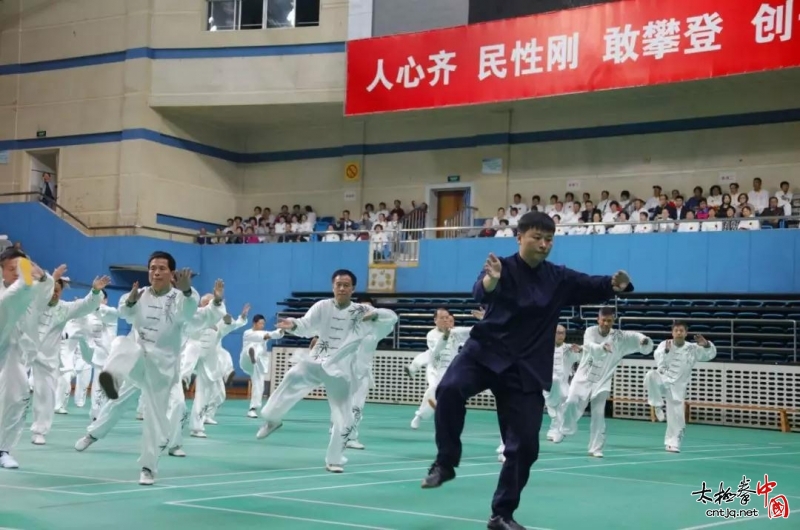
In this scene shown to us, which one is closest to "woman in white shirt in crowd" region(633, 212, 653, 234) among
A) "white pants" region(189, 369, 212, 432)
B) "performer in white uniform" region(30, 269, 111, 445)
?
"white pants" region(189, 369, 212, 432)

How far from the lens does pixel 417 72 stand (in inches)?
1201

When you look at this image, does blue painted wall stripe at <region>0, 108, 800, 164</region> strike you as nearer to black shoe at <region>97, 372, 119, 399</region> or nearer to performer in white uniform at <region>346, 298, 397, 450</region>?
performer in white uniform at <region>346, 298, 397, 450</region>

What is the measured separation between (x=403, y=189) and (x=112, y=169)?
9475 millimetres

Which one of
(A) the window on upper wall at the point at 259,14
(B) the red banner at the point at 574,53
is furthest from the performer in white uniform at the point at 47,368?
(A) the window on upper wall at the point at 259,14

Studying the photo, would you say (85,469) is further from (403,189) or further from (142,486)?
(403,189)

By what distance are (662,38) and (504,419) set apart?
20753 mm

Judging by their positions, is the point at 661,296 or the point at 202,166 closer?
the point at 661,296

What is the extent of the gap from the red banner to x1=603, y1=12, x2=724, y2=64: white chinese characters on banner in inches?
1.0

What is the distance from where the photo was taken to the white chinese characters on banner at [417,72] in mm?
30062

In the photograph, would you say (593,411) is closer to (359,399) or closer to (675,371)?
(675,371)

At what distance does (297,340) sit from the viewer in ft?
103

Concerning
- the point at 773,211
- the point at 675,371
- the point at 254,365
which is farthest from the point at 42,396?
the point at 773,211

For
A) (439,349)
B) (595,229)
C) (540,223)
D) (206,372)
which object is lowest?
(206,372)

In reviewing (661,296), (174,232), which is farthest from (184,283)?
(174,232)
